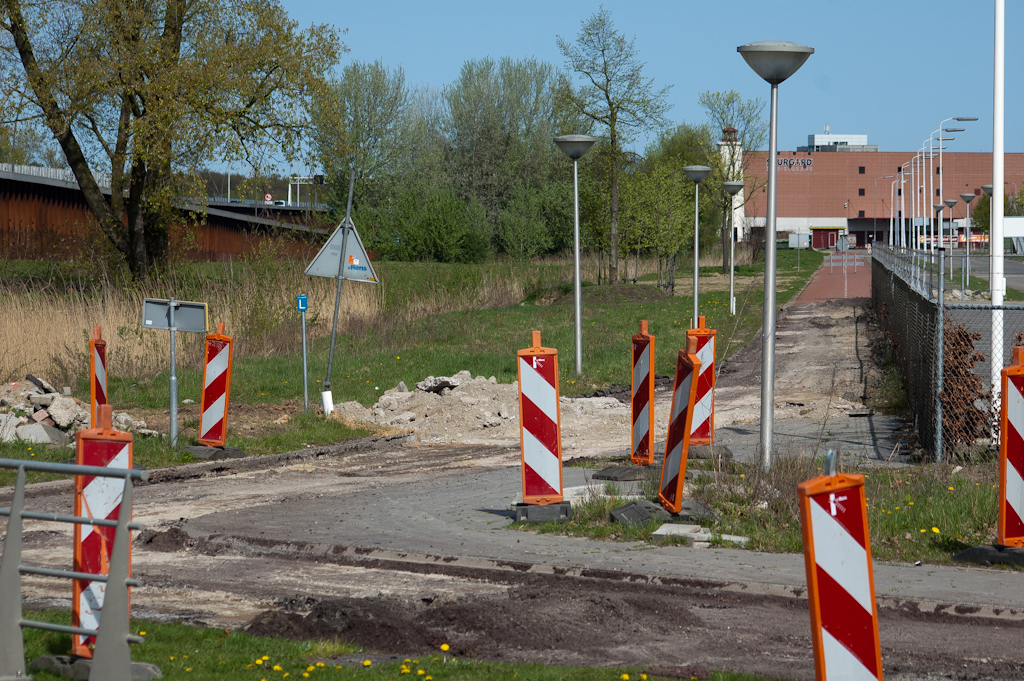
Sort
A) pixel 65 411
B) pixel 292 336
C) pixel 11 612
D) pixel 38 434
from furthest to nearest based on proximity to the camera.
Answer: pixel 292 336, pixel 65 411, pixel 38 434, pixel 11 612

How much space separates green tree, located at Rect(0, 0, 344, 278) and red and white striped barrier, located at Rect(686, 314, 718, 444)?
17.5 metres

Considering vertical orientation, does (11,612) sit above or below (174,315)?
below

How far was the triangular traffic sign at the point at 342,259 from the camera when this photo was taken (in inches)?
592

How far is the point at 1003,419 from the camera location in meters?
7.25

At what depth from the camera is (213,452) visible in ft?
40.6

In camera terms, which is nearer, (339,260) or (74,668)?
(74,668)

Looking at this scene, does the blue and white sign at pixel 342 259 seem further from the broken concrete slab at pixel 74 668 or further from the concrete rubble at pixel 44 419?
the broken concrete slab at pixel 74 668

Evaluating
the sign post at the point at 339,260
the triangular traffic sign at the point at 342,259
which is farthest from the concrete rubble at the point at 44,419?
the triangular traffic sign at the point at 342,259

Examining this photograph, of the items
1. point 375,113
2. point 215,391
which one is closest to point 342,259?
point 215,391

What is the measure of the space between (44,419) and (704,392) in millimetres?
8196

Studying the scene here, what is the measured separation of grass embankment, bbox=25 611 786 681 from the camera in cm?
489

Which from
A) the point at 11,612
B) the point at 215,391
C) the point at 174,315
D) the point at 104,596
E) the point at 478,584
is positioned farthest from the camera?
the point at 215,391

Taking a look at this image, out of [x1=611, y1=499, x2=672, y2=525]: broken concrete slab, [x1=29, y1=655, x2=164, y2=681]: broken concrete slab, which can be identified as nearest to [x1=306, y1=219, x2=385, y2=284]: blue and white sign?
[x1=611, y1=499, x2=672, y2=525]: broken concrete slab

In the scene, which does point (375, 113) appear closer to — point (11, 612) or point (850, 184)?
point (11, 612)
